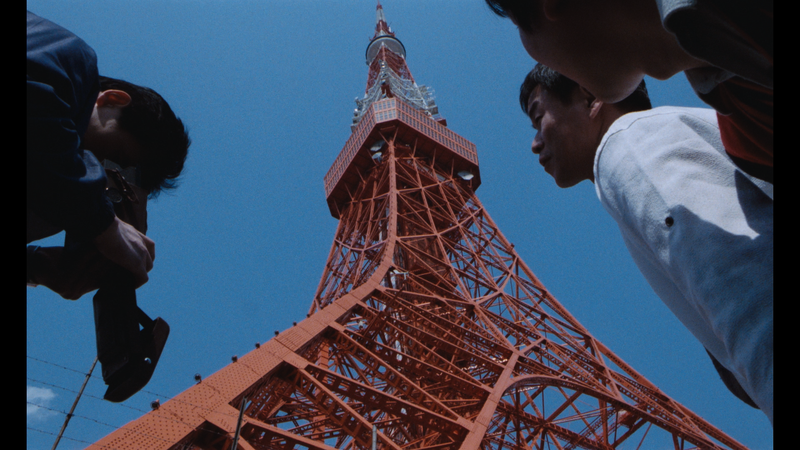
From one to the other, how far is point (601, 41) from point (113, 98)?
1348 mm

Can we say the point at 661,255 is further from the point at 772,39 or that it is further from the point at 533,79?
the point at 533,79

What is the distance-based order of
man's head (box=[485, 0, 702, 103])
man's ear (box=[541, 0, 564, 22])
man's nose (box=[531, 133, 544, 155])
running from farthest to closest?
man's nose (box=[531, 133, 544, 155])
man's ear (box=[541, 0, 564, 22])
man's head (box=[485, 0, 702, 103])

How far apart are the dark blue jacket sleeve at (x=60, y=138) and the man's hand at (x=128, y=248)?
0.13ft

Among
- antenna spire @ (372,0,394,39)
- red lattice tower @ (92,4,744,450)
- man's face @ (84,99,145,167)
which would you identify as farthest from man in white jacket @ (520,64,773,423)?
antenna spire @ (372,0,394,39)

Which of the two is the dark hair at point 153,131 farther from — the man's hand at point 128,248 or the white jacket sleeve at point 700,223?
the white jacket sleeve at point 700,223

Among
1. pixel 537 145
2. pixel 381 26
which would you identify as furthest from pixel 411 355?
pixel 381 26

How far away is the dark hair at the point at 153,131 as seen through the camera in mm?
1650

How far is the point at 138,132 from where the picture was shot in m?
1.66

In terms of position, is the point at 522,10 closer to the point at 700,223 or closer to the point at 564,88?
the point at 700,223

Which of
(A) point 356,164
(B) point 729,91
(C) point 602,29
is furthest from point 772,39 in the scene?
(A) point 356,164

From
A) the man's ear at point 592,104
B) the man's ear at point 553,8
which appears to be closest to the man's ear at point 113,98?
the man's ear at point 553,8

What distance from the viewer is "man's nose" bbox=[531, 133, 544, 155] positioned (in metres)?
2.28

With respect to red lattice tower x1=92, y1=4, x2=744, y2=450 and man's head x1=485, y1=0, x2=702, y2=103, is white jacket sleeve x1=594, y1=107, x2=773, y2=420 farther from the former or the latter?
red lattice tower x1=92, y1=4, x2=744, y2=450

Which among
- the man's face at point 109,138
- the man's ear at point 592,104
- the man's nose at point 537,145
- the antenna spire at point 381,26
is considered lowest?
the man's face at point 109,138
